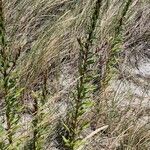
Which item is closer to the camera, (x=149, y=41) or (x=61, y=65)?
(x=61, y=65)

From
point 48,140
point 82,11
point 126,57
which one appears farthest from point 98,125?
point 82,11

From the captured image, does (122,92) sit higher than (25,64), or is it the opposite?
(25,64)

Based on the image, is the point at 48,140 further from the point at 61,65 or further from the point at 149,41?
the point at 149,41

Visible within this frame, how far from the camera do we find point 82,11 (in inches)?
142

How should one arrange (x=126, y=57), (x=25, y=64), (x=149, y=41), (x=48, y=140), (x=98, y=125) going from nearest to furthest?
(x=48, y=140) < (x=98, y=125) < (x=25, y=64) < (x=126, y=57) < (x=149, y=41)

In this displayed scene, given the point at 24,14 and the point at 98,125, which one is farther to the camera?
the point at 24,14

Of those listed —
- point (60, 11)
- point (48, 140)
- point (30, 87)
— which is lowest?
point (48, 140)

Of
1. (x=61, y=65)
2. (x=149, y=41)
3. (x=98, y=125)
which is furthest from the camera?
(x=149, y=41)

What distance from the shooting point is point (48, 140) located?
2.60 m

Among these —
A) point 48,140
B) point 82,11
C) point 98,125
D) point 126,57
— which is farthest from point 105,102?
point 82,11

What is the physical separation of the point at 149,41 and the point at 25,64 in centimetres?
133

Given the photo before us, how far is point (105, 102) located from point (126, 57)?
76 cm

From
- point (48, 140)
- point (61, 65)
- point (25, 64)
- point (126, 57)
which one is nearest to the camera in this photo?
point (48, 140)

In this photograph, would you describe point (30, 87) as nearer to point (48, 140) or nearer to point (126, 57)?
point (48, 140)
